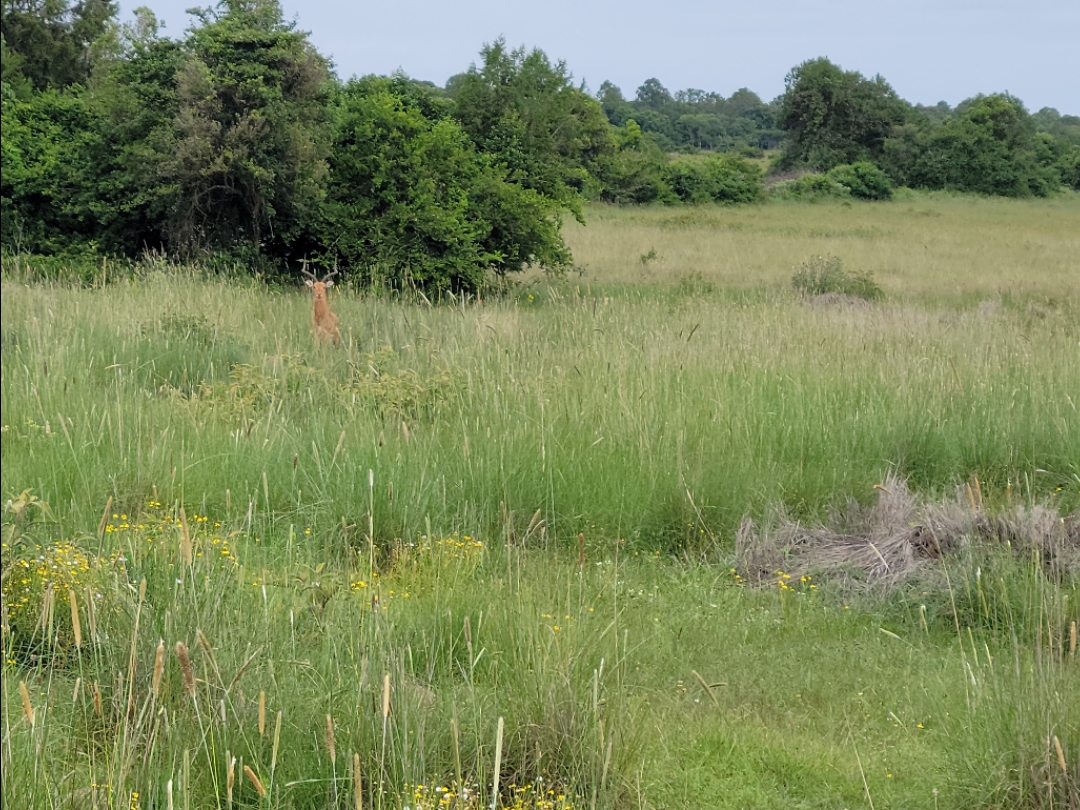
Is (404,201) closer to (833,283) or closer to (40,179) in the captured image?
(40,179)

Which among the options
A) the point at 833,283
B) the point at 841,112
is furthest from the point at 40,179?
the point at 841,112

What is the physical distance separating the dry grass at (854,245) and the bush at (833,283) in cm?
98

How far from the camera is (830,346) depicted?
8.18 metres

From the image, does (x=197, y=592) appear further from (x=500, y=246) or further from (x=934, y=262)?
(x=934, y=262)

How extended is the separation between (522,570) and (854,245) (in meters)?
22.9

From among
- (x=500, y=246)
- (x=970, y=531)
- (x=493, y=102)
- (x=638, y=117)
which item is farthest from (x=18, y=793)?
(x=638, y=117)

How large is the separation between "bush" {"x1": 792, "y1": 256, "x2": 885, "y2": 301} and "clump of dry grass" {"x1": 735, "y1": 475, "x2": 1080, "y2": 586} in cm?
1029

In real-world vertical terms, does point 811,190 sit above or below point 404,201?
above

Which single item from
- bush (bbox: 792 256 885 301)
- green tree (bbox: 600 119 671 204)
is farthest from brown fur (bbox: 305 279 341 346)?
green tree (bbox: 600 119 671 204)

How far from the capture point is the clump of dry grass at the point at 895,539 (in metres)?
4.64

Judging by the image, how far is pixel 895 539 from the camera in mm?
4859

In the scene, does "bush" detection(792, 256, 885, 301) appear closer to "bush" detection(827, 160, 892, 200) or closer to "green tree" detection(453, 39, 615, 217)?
"green tree" detection(453, 39, 615, 217)

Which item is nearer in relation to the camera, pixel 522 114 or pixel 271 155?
pixel 271 155

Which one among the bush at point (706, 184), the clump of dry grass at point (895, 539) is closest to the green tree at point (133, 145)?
the clump of dry grass at point (895, 539)
